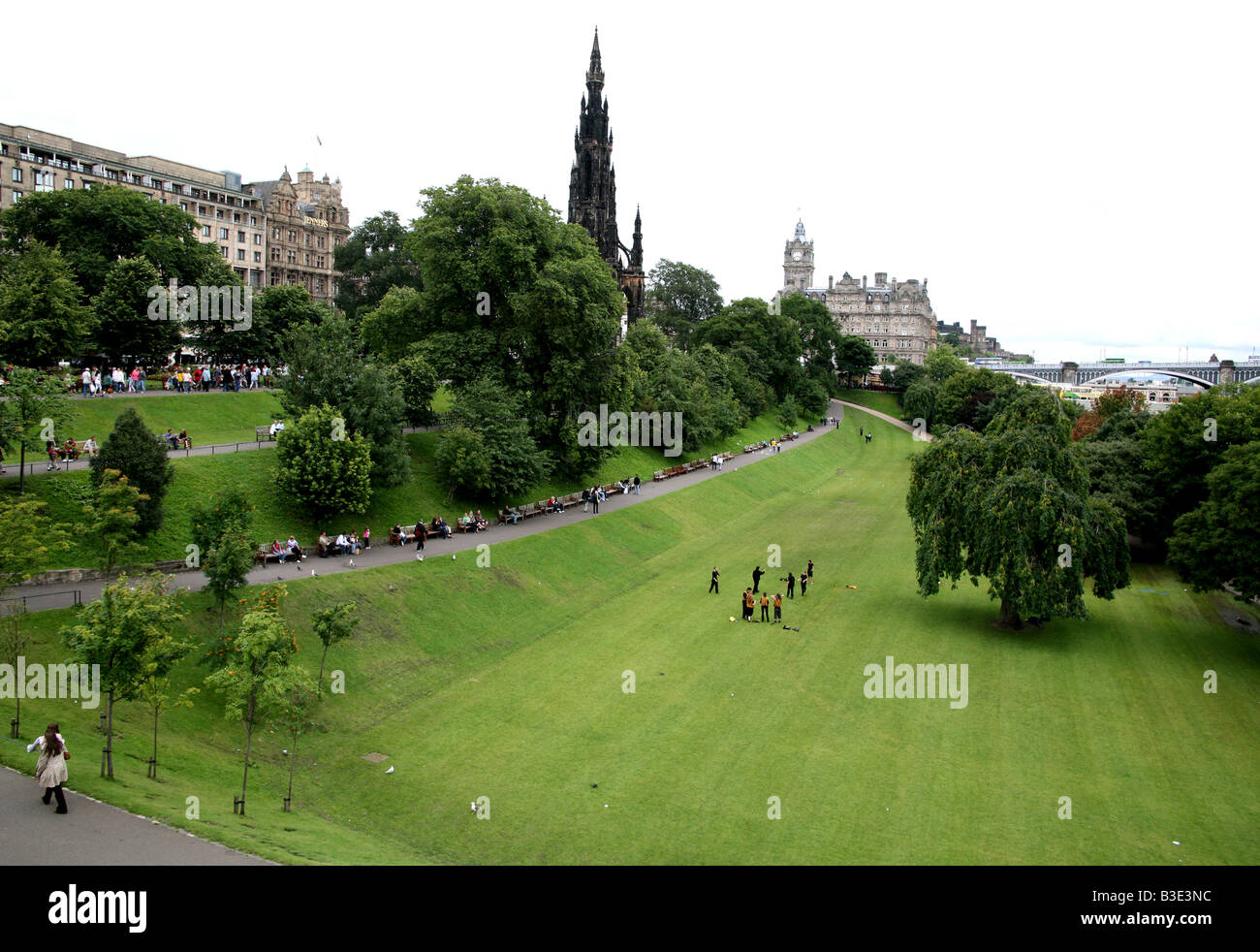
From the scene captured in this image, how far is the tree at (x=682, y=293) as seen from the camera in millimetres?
127938

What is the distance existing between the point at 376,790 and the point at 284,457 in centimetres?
1794

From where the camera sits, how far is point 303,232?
349 feet

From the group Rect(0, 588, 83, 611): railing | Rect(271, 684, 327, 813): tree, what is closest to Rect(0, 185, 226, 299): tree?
Rect(0, 588, 83, 611): railing

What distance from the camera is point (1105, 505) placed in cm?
3378

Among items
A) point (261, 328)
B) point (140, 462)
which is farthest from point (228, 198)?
point (140, 462)

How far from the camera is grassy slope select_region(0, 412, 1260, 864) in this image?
1838 centimetres

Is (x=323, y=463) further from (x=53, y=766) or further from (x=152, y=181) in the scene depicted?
(x=152, y=181)

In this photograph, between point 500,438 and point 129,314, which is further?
point 129,314

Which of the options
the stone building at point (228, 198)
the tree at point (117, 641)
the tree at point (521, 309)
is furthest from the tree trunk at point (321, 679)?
the stone building at point (228, 198)

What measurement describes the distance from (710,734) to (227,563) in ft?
48.0

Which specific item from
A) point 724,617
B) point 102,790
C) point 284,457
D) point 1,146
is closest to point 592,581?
point 724,617
